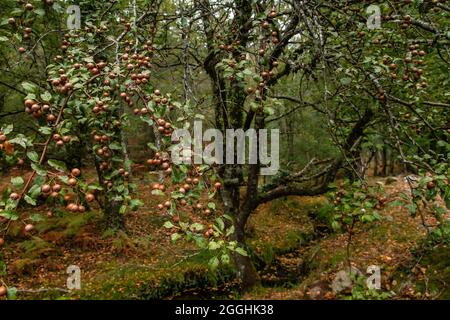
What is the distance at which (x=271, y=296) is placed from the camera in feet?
23.1

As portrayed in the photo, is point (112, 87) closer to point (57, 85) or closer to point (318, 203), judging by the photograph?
point (57, 85)

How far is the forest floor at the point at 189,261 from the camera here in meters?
7.15

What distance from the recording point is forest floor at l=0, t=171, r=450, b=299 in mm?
7148

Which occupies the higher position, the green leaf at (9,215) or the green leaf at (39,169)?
the green leaf at (39,169)

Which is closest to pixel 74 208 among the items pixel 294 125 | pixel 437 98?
pixel 437 98

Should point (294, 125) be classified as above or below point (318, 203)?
above

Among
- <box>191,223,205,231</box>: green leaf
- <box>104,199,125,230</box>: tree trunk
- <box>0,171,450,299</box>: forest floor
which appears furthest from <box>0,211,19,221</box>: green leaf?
<box>104,199,125,230</box>: tree trunk

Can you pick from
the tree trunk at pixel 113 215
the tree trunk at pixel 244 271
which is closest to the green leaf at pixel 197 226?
the tree trunk at pixel 244 271

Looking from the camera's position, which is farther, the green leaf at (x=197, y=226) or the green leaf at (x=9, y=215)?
the green leaf at (x=197, y=226)

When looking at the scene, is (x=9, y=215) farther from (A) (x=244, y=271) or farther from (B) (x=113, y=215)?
(B) (x=113, y=215)

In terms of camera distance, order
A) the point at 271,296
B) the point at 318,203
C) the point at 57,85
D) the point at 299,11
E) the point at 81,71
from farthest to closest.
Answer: the point at 318,203
the point at 271,296
the point at 299,11
the point at 81,71
the point at 57,85

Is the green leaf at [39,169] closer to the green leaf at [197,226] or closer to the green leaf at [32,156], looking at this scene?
the green leaf at [32,156]
